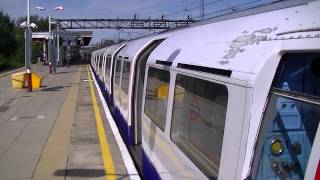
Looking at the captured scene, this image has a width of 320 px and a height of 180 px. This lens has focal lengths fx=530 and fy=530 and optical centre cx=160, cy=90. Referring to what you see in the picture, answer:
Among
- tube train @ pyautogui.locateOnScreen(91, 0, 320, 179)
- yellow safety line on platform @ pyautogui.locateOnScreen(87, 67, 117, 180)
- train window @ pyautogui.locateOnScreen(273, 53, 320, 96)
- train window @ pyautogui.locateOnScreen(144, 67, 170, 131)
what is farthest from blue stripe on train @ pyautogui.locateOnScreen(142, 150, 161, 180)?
train window @ pyautogui.locateOnScreen(273, 53, 320, 96)

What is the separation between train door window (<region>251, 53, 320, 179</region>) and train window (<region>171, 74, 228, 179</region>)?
0.67 m

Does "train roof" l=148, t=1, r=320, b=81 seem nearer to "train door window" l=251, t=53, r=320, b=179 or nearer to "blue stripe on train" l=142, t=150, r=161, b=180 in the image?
"train door window" l=251, t=53, r=320, b=179

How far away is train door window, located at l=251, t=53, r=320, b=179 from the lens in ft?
9.71

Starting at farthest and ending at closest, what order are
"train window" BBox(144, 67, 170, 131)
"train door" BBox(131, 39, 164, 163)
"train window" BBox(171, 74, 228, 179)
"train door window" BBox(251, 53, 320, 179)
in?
1. "train door" BBox(131, 39, 164, 163)
2. "train window" BBox(144, 67, 170, 131)
3. "train window" BBox(171, 74, 228, 179)
4. "train door window" BBox(251, 53, 320, 179)

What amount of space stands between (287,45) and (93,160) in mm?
7106

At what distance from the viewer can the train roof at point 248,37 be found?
2787 millimetres

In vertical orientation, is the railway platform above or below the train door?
below

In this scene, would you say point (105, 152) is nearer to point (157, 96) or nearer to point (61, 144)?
point (61, 144)

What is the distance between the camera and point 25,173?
862 cm

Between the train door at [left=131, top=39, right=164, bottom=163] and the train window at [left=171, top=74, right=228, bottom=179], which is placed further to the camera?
the train door at [left=131, top=39, right=164, bottom=163]

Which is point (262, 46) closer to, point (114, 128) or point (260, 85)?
point (260, 85)

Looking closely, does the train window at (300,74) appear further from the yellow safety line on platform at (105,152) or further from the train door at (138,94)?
the train door at (138,94)

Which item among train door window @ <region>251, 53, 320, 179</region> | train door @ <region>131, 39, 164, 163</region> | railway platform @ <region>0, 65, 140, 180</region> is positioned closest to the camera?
train door window @ <region>251, 53, 320, 179</region>

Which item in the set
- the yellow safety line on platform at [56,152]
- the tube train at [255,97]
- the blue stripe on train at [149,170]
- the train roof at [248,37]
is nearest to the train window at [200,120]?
the tube train at [255,97]
